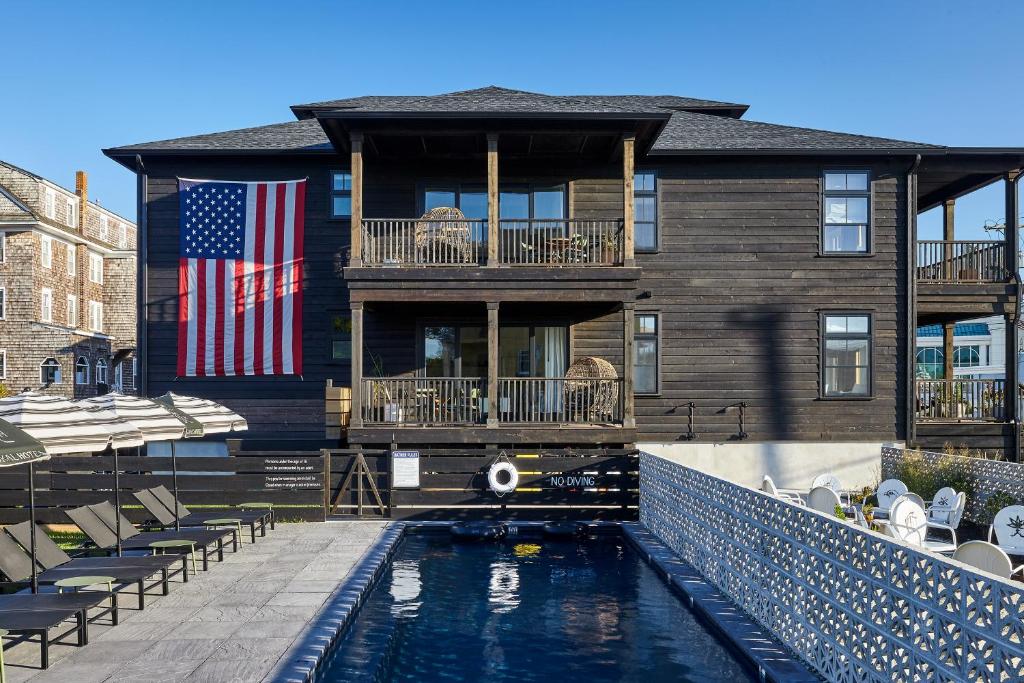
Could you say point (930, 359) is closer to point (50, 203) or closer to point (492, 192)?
point (492, 192)

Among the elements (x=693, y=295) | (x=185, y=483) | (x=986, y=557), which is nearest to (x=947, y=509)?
(x=986, y=557)

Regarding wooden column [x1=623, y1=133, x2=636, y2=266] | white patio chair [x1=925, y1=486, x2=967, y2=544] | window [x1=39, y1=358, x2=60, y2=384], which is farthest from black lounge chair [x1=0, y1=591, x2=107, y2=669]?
window [x1=39, y1=358, x2=60, y2=384]

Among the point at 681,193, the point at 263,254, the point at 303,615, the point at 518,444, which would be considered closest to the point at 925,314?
the point at 681,193

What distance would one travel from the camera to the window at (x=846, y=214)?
17.9 m

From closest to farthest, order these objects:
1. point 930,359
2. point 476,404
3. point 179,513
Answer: point 179,513 → point 476,404 → point 930,359

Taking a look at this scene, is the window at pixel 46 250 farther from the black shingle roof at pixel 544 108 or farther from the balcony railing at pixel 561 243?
the balcony railing at pixel 561 243

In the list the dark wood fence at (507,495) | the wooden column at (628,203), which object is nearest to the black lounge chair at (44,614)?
the dark wood fence at (507,495)

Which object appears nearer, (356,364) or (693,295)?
(356,364)

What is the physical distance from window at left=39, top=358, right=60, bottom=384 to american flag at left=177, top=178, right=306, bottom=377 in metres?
22.9

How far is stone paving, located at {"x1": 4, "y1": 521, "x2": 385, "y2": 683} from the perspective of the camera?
6.48 metres

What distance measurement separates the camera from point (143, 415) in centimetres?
966

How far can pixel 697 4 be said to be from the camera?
80.9 ft

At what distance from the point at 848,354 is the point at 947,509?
22.8 ft

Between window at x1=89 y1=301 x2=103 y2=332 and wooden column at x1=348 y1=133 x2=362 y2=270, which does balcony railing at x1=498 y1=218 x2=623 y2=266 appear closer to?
wooden column at x1=348 y1=133 x2=362 y2=270
